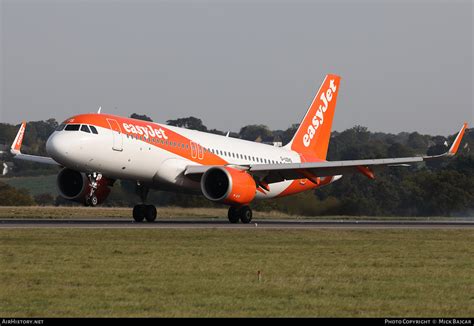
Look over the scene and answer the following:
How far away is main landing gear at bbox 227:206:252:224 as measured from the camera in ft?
136

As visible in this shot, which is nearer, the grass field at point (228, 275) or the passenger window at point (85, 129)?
the grass field at point (228, 275)

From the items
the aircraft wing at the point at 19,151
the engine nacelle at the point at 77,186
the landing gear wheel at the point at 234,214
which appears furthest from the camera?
the aircraft wing at the point at 19,151

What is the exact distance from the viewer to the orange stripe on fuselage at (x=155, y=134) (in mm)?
38000

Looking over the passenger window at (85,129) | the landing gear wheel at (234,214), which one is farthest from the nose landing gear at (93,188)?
the landing gear wheel at (234,214)

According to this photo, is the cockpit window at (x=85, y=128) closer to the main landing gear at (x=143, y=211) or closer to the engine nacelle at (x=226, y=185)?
the main landing gear at (x=143, y=211)

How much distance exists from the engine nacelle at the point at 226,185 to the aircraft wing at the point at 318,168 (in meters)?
0.65

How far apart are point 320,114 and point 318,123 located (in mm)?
563

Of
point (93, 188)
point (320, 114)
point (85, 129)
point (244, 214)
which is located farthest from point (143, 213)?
point (320, 114)

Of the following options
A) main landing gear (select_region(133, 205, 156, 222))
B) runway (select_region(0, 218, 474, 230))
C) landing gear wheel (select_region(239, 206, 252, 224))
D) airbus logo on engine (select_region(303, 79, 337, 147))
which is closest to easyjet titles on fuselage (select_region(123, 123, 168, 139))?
main landing gear (select_region(133, 205, 156, 222))

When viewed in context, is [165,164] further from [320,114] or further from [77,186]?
[320,114]

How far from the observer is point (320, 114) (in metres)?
52.4

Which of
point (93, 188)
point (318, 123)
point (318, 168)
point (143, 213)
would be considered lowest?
point (143, 213)

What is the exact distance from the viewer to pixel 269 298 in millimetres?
16719

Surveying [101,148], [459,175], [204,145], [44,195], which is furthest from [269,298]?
[44,195]
